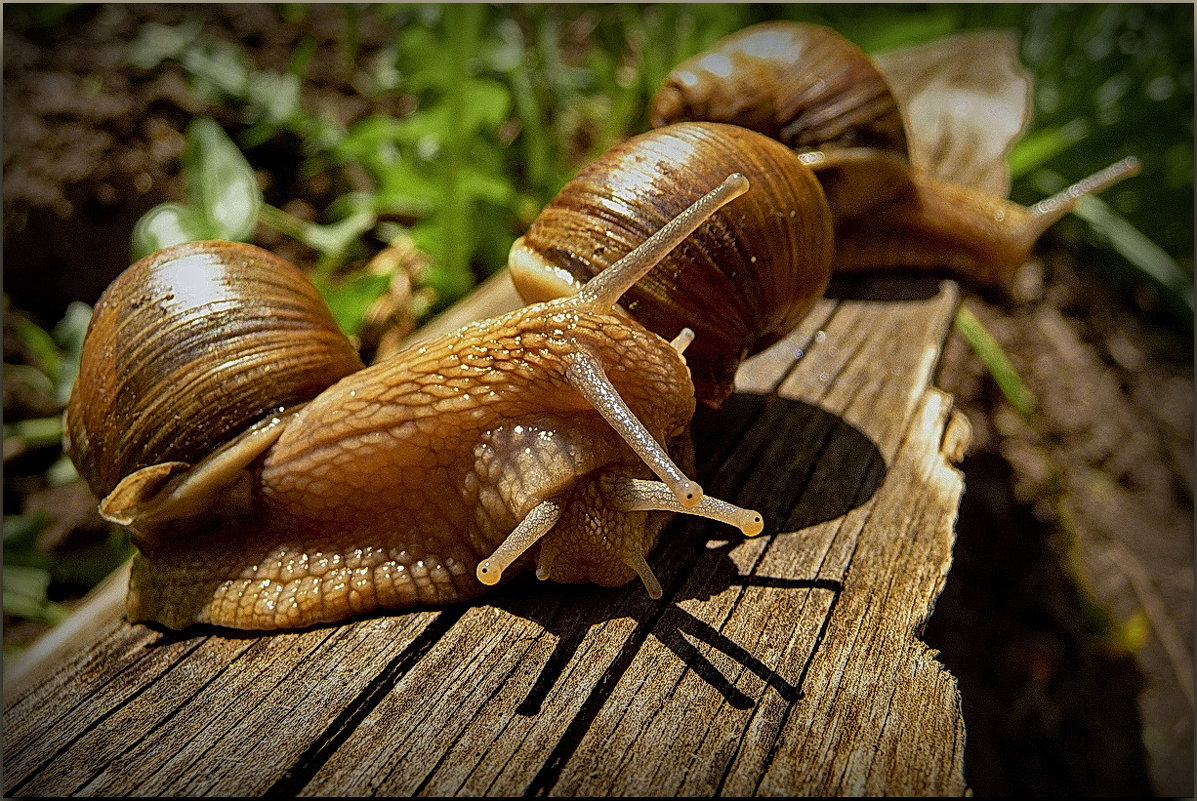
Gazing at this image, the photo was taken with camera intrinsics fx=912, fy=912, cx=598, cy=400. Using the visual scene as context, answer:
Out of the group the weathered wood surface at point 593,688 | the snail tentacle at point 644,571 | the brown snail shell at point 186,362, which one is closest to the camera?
the weathered wood surface at point 593,688

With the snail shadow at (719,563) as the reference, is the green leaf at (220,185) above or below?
above

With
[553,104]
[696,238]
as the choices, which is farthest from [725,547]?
[553,104]

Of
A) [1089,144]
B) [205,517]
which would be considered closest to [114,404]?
[205,517]

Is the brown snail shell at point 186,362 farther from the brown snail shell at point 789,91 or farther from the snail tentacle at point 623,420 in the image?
the brown snail shell at point 789,91

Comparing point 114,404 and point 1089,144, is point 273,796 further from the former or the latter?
point 1089,144

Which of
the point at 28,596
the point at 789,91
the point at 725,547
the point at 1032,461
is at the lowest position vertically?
the point at 1032,461

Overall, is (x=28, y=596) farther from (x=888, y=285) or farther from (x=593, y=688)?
(x=888, y=285)

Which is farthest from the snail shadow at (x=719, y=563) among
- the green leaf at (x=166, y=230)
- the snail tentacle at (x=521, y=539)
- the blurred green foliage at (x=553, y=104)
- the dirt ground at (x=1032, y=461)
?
the blurred green foliage at (x=553, y=104)
